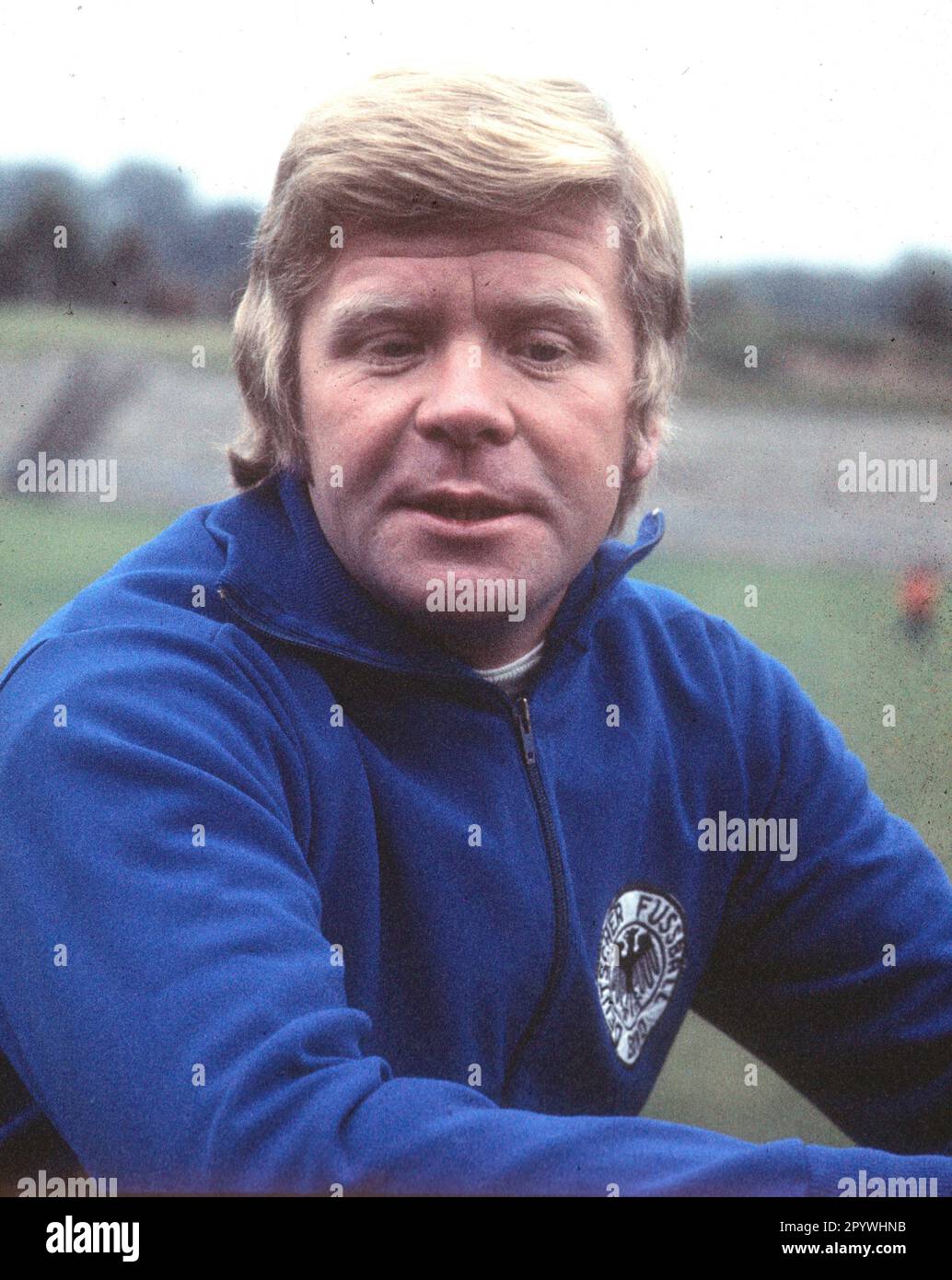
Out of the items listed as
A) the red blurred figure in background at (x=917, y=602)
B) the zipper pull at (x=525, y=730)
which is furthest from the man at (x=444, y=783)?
the red blurred figure in background at (x=917, y=602)

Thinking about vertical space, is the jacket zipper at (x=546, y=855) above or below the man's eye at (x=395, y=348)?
below

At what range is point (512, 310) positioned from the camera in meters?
1.47

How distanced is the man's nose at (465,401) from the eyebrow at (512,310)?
1.9 inches

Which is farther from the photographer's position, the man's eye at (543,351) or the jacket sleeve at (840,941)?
the jacket sleeve at (840,941)

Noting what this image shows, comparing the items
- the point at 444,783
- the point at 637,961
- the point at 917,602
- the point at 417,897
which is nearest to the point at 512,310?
the point at 444,783

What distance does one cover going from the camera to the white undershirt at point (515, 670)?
1.65 metres

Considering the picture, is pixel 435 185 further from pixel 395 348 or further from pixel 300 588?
pixel 300 588

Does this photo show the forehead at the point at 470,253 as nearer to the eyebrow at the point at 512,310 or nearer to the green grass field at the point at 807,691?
the eyebrow at the point at 512,310

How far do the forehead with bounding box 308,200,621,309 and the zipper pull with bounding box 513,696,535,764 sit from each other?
0.43 metres

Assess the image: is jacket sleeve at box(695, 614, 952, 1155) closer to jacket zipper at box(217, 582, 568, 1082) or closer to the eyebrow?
jacket zipper at box(217, 582, 568, 1082)

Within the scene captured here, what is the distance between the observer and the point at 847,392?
274 centimetres

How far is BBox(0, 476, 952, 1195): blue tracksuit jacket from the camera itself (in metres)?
1.15
